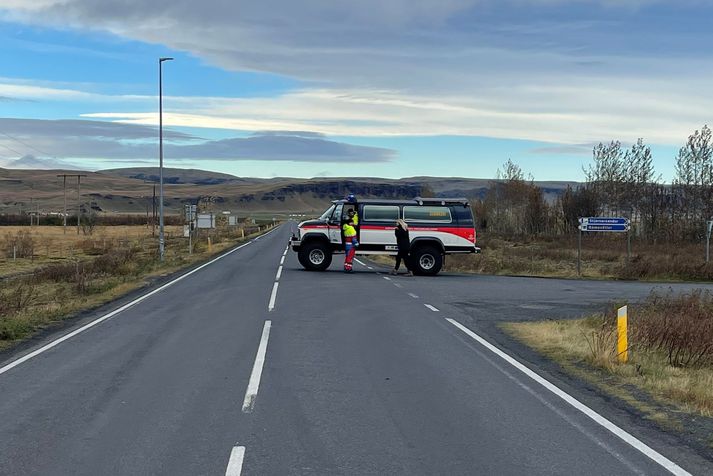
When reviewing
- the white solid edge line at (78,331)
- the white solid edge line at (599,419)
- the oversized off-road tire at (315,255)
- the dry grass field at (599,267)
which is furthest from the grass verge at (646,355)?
the dry grass field at (599,267)

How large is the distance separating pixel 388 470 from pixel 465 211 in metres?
23.9

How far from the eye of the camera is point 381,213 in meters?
29.7

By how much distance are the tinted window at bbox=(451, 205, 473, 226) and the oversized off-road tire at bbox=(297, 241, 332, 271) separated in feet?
16.0

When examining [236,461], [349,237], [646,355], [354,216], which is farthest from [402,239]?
[236,461]

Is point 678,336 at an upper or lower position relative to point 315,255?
lower

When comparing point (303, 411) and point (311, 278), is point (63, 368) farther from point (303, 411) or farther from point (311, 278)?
point (311, 278)

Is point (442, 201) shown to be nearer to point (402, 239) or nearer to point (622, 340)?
point (402, 239)

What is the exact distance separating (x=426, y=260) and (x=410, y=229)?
134 centimetres

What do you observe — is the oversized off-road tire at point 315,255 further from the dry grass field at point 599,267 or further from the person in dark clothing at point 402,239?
the dry grass field at point 599,267

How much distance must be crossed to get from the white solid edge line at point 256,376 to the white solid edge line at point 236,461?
4.81ft

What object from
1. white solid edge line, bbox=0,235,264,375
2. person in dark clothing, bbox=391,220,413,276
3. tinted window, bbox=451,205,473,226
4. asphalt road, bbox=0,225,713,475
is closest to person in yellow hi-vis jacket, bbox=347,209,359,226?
person in dark clothing, bbox=391,220,413,276

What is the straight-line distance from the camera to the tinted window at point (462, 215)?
29.6m

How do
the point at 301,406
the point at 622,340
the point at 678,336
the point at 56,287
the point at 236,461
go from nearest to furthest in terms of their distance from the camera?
the point at 236,461
the point at 301,406
the point at 622,340
the point at 678,336
the point at 56,287

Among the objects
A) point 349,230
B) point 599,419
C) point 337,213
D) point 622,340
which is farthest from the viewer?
point 337,213
